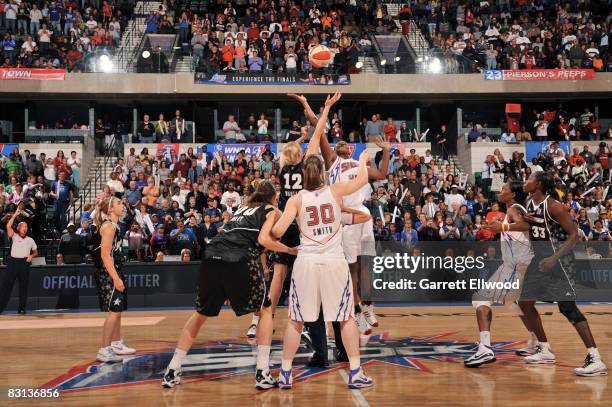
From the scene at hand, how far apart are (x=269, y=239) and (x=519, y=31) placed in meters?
27.1

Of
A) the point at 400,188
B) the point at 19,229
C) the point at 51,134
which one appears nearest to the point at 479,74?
the point at 400,188

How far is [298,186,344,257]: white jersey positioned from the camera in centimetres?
686

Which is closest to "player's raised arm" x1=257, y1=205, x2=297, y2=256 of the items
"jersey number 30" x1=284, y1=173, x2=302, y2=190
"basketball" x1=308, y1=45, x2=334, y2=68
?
"jersey number 30" x1=284, y1=173, x2=302, y2=190

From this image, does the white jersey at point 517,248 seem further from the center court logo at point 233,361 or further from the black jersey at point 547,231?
the center court logo at point 233,361

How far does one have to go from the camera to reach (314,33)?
2927cm

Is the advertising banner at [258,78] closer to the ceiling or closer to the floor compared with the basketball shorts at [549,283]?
closer to the ceiling

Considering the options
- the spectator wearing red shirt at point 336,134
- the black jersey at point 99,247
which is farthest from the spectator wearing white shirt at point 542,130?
the black jersey at point 99,247

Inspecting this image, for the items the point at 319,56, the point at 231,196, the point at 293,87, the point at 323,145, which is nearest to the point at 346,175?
the point at 323,145

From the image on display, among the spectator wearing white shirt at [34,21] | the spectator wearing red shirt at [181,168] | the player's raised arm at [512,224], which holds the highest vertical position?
the spectator wearing white shirt at [34,21]

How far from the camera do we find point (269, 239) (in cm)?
687

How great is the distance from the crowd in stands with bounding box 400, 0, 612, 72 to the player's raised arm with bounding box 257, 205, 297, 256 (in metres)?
23.0

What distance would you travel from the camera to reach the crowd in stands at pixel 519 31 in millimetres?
29000

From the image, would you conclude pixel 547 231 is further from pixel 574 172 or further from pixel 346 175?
pixel 574 172

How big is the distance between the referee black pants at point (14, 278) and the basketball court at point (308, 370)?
2856mm
